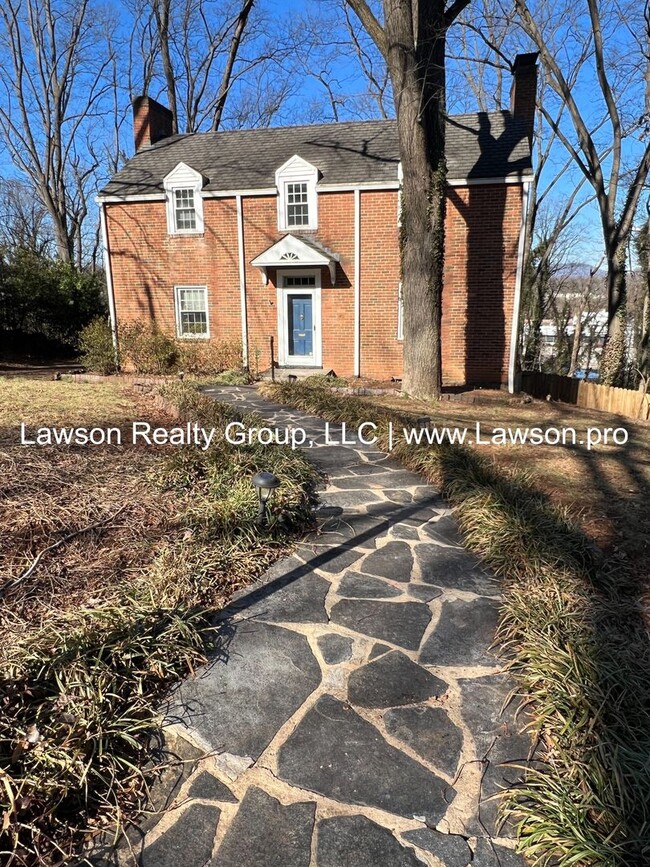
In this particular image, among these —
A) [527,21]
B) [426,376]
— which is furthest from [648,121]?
[426,376]

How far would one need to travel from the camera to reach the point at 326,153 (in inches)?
546

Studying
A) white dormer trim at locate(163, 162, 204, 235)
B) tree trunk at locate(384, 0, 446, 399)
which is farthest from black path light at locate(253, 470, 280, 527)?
white dormer trim at locate(163, 162, 204, 235)

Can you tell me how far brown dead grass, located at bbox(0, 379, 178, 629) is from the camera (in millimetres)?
2846

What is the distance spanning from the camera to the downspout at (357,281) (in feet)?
42.5

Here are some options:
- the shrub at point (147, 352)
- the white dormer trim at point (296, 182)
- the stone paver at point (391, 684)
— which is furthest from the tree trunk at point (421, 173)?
the stone paver at point (391, 684)

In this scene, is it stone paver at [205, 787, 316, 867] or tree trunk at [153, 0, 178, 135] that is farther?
tree trunk at [153, 0, 178, 135]

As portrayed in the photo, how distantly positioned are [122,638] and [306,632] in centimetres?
93

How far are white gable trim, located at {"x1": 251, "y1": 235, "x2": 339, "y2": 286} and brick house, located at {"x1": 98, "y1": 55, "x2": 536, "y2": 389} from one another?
1.3 inches

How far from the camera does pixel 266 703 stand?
7.51 ft

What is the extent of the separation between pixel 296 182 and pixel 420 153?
4.79 meters

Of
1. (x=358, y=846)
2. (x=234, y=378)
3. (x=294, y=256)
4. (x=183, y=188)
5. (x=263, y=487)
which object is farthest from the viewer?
(x=183, y=188)

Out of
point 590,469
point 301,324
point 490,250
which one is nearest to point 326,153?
point 301,324

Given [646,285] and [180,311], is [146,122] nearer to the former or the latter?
[180,311]

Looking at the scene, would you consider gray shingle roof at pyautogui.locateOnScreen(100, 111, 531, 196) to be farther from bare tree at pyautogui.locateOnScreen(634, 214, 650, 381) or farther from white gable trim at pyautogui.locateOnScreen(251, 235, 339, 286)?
bare tree at pyautogui.locateOnScreen(634, 214, 650, 381)
